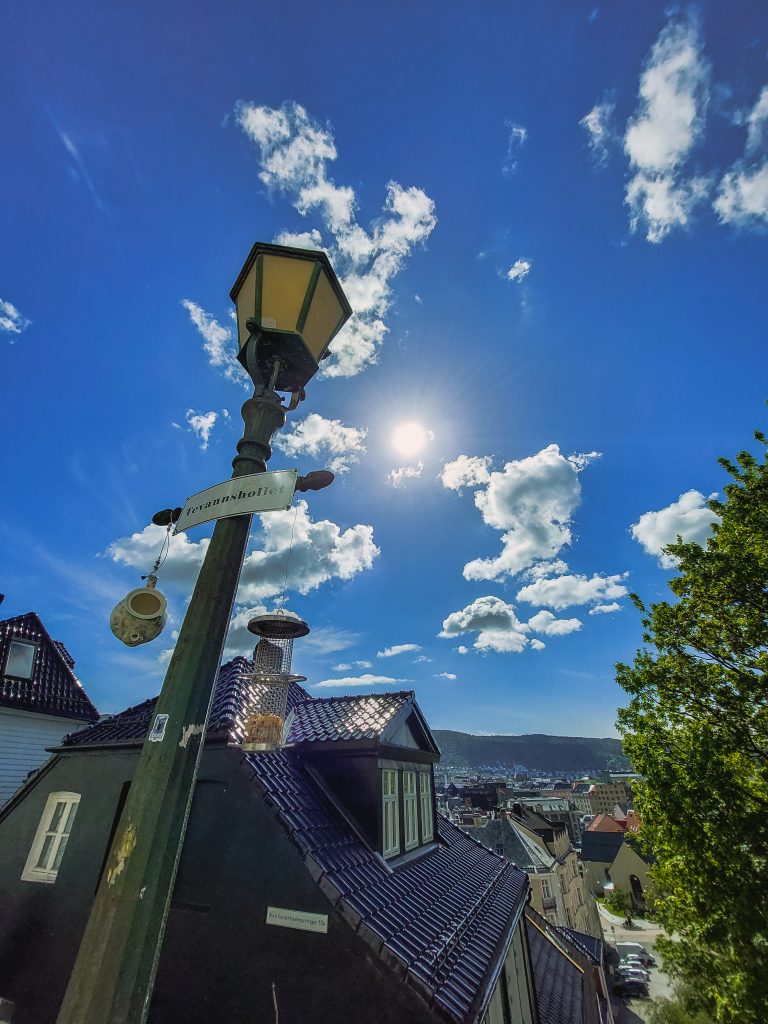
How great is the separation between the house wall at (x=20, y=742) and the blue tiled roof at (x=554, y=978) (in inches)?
555

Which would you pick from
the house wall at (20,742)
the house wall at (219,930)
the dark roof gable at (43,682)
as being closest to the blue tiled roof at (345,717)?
the house wall at (219,930)

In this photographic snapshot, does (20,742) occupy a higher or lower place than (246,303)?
lower

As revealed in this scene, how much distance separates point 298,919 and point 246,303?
690 cm

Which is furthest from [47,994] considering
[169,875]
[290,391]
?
[290,391]

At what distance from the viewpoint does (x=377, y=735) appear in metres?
7.92

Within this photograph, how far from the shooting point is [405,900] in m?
6.41

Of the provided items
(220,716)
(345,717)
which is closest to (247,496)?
(220,716)

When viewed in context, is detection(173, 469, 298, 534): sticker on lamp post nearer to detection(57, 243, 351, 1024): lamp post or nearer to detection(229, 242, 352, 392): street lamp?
detection(57, 243, 351, 1024): lamp post

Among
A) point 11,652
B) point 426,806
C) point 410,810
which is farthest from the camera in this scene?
point 11,652

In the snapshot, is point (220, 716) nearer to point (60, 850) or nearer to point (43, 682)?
point (60, 850)

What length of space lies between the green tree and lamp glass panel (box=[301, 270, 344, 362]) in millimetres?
12187

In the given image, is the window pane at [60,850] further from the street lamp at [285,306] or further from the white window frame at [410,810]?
the street lamp at [285,306]

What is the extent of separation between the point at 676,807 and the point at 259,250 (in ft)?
44.7

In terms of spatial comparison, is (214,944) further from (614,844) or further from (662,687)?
(614,844)
